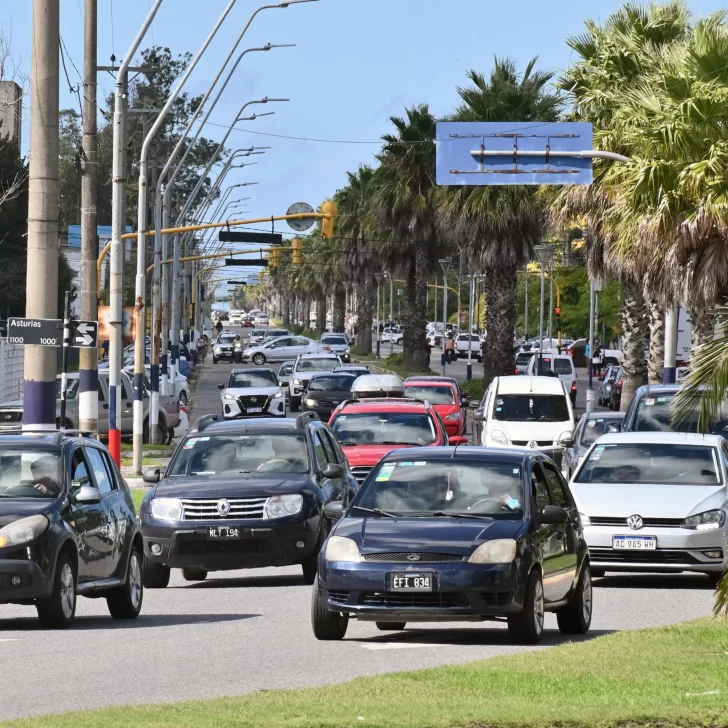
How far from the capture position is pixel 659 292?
111ft

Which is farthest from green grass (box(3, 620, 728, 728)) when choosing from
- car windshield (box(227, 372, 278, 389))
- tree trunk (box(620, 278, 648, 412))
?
car windshield (box(227, 372, 278, 389))

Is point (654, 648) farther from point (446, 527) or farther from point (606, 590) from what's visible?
point (606, 590)

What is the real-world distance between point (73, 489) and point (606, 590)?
6.55 metres

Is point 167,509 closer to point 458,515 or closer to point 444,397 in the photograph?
point 458,515

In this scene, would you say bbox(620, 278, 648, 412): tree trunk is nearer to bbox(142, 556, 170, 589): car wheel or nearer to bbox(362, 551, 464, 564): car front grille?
bbox(142, 556, 170, 589): car wheel

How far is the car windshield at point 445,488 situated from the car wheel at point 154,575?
17.4 feet

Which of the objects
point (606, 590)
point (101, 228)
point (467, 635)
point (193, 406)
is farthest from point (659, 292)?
point (101, 228)

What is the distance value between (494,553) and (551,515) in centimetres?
94

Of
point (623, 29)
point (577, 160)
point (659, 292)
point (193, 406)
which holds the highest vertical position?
point (623, 29)

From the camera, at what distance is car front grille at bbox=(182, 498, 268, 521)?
17.8 metres

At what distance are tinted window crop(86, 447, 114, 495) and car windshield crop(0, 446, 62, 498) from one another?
24.6 inches

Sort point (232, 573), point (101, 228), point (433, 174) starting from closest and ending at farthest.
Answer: point (232, 573) → point (433, 174) → point (101, 228)

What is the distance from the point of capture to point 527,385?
3466 centimetres

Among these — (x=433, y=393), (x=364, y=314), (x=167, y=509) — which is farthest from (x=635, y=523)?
(x=364, y=314)
